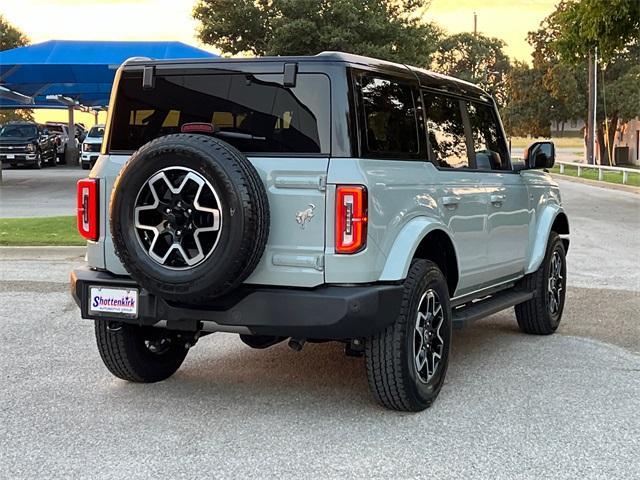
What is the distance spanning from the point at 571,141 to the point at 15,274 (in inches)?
Answer: 4256

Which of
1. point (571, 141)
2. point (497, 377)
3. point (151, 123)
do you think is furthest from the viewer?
point (571, 141)

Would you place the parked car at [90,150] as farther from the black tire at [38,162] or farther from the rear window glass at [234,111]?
the rear window glass at [234,111]

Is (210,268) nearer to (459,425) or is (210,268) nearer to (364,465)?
(364,465)

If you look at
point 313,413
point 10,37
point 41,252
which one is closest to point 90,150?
point 41,252

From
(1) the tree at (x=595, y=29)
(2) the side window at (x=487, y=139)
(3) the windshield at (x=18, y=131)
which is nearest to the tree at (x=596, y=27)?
(1) the tree at (x=595, y=29)

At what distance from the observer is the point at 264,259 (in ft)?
15.3

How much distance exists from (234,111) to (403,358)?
169 cm

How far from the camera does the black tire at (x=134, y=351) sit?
17.8 ft

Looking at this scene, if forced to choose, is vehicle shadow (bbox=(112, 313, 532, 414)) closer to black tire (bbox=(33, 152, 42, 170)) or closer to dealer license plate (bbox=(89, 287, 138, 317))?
dealer license plate (bbox=(89, 287, 138, 317))

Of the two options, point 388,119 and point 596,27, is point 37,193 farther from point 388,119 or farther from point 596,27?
point 388,119

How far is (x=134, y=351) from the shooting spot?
216 inches

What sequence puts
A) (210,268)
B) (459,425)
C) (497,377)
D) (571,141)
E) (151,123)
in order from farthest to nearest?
(571,141) → (497,377) → (151,123) → (459,425) → (210,268)

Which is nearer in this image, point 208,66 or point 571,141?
point 208,66

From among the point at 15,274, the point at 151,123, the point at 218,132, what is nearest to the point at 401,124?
the point at 218,132
